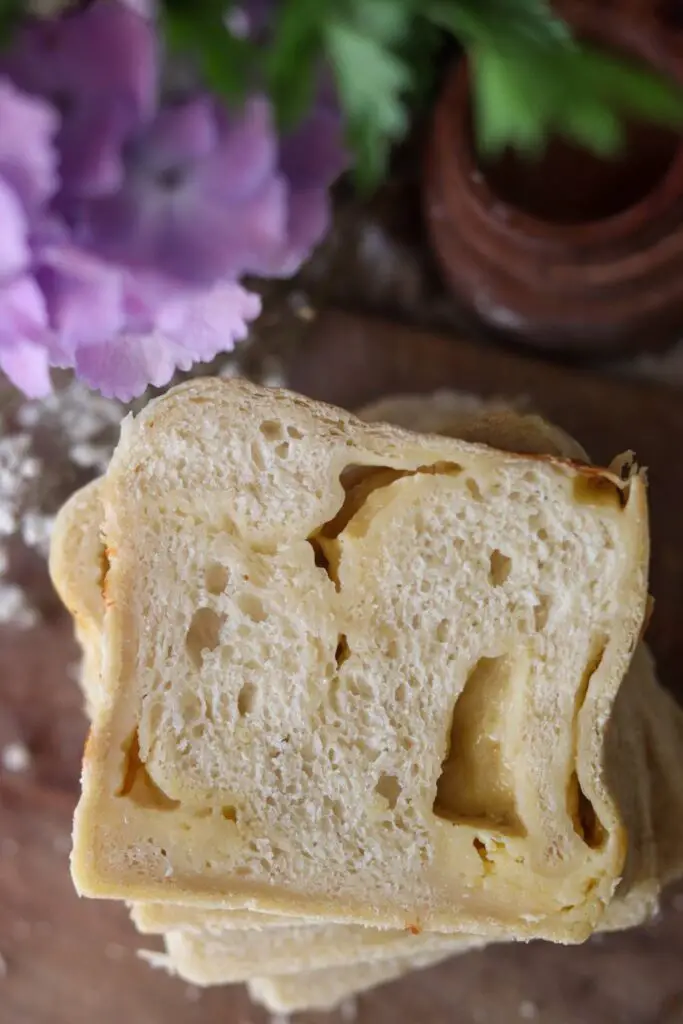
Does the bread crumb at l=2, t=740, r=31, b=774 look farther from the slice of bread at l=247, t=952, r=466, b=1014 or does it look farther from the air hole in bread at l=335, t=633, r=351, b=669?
the air hole in bread at l=335, t=633, r=351, b=669

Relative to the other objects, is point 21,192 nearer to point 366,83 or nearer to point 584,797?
point 366,83

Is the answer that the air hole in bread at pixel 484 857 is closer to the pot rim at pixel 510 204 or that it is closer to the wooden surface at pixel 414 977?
the wooden surface at pixel 414 977

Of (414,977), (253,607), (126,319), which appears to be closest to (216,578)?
(253,607)

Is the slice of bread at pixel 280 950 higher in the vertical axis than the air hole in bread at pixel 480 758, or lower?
lower

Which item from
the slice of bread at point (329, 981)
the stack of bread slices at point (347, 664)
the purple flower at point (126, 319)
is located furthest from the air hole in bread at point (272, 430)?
the slice of bread at point (329, 981)

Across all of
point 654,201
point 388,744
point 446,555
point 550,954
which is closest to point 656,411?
point 654,201

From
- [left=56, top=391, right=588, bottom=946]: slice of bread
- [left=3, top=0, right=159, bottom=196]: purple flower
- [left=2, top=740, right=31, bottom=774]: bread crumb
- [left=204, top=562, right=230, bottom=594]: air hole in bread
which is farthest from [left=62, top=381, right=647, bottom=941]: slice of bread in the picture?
[left=3, top=0, right=159, bottom=196]: purple flower
